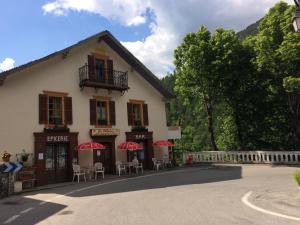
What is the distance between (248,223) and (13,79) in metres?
15.9

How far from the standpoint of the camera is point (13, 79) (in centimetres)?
1991

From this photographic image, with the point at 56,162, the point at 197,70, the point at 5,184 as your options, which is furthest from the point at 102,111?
the point at 5,184

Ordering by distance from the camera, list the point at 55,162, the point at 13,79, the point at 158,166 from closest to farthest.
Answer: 1. the point at 13,79
2. the point at 55,162
3. the point at 158,166

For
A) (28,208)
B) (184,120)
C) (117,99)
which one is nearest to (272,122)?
(117,99)

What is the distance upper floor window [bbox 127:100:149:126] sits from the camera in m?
26.0

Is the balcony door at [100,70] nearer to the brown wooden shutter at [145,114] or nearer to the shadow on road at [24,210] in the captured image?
the brown wooden shutter at [145,114]

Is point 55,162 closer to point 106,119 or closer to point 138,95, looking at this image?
point 106,119

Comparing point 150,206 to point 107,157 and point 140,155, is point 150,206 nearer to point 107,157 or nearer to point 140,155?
point 107,157

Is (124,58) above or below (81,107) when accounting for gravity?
above

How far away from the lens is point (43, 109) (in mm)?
20812

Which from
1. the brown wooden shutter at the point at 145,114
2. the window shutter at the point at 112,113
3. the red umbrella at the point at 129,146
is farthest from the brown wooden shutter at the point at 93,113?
the brown wooden shutter at the point at 145,114

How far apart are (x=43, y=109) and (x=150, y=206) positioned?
39.8 feet

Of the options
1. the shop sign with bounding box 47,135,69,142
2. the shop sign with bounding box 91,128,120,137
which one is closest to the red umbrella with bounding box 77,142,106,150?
the shop sign with bounding box 47,135,69,142

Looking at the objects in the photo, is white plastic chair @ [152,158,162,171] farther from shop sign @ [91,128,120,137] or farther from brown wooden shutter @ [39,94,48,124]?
brown wooden shutter @ [39,94,48,124]
